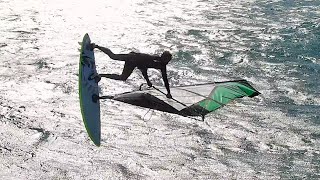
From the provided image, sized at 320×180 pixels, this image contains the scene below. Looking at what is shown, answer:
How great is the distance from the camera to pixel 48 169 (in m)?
16.5

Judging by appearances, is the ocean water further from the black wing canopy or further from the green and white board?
the green and white board

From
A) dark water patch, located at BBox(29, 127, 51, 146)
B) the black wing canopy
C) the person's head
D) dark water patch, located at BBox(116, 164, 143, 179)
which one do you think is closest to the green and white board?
the black wing canopy

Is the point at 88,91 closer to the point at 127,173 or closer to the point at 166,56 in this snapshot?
the point at 166,56

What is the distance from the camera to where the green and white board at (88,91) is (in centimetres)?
1238

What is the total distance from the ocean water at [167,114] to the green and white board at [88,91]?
403 cm

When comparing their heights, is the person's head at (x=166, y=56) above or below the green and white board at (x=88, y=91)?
above

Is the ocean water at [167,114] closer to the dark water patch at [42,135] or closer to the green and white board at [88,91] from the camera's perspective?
the dark water patch at [42,135]

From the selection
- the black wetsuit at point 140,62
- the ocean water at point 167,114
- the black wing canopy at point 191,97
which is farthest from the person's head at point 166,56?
the ocean water at point 167,114

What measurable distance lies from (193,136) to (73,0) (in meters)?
36.3

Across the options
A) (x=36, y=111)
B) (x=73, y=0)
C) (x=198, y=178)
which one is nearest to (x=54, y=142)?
(x=36, y=111)

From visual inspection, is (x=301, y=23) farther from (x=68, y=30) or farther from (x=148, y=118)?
(x=148, y=118)

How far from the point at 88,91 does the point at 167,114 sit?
8601 millimetres

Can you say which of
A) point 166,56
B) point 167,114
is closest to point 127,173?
point 167,114

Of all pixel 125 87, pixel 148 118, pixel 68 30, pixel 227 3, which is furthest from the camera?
pixel 227 3
